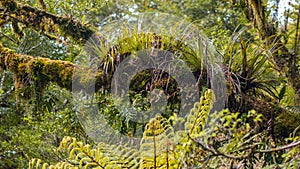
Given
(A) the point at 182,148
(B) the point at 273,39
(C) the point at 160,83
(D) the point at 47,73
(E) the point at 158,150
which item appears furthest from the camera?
(B) the point at 273,39

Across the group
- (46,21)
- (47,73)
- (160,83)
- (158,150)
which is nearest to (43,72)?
(47,73)

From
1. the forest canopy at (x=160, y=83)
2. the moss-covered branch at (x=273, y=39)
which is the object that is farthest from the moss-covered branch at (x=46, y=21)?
the moss-covered branch at (x=273, y=39)

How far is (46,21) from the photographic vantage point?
8.38 ft

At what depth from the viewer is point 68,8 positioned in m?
3.47

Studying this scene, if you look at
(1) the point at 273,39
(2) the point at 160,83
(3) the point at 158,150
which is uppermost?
(1) the point at 273,39

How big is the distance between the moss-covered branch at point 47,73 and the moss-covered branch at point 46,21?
289 mm

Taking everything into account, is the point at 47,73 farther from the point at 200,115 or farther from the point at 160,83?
the point at 200,115

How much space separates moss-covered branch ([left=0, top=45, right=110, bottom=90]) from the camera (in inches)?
78.8

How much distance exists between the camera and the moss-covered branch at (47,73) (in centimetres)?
200

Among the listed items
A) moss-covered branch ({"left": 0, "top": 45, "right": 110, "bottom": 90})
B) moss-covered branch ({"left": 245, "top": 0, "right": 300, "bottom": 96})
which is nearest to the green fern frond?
moss-covered branch ({"left": 0, "top": 45, "right": 110, "bottom": 90})

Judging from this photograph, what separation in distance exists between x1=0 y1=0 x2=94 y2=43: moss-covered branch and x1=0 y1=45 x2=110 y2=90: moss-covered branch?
0.95 feet

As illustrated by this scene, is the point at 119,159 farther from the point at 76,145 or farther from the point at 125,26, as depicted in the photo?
the point at 125,26

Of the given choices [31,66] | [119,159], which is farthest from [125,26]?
[119,159]

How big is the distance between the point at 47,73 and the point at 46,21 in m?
0.49
